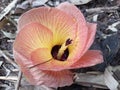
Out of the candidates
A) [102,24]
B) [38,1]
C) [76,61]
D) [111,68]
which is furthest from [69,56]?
[38,1]

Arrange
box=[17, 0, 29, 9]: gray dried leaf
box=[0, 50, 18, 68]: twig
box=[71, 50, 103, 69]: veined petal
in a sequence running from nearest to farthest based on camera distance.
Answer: box=[71, 50, 103, 69]: veined petal, box=[0, 50, 18, 68]: twig, box=[17, 0, 29, 9]: gray dried leaf

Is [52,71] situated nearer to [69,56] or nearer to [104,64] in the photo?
[69,56]

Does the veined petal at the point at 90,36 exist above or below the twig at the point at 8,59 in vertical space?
above

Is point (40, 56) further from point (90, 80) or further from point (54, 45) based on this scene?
point (90, 80)

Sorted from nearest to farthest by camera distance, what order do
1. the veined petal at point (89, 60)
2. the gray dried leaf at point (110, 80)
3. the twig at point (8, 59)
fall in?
the veined petal at point (89, 60)
the gray dried leaf at point (110, 80)
the twig at point (8, 59)

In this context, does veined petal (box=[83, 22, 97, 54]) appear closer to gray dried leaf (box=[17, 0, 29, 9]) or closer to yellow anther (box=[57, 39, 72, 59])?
yellow anther (box=[57, 39, 72, 59])

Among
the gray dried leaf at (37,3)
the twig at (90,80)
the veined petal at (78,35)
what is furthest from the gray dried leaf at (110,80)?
the gray dried leaf at (37,3)

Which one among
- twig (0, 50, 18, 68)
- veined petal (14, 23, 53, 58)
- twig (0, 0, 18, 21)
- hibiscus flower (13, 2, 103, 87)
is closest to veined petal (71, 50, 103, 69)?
hibiscus flower (13, 2, 103, 87)

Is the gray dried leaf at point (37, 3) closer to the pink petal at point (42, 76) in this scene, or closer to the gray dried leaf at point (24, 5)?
the gray dried leaf at point (24, 5)
